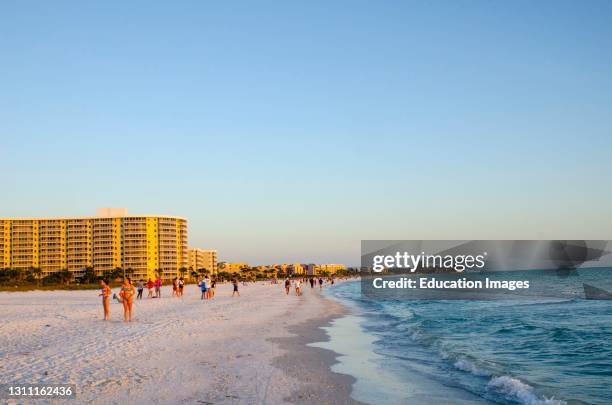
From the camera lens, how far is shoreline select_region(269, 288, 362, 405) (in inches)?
343

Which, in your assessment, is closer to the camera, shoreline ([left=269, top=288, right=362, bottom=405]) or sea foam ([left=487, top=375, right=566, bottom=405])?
shoreline ([left=269, top=288, right=362, bottom=405])

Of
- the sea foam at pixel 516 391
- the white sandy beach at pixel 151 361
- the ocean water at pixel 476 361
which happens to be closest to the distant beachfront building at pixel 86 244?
the ocean water at pixel 476 361

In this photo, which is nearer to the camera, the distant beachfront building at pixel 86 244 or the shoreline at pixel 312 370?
the shoreline at pixel 312 370

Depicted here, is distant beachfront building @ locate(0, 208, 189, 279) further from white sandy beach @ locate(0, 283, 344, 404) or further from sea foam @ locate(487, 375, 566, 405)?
sea foam @ locate(487, 375, 566, 405)

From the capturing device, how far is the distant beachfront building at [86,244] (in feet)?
544

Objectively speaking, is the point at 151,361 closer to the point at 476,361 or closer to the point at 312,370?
the point at 312,370

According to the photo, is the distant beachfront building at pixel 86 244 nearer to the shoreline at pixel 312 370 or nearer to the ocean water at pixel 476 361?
the ocean water at pixel 476 361

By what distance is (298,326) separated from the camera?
69.4ft

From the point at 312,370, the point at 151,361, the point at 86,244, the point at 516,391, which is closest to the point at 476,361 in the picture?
the point at 516,391

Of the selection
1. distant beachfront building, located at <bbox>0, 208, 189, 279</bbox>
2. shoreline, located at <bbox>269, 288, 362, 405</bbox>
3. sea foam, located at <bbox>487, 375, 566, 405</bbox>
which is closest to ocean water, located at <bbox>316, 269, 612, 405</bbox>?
sea foam, located at <bbox>487, 375, 566, 405</bbox>

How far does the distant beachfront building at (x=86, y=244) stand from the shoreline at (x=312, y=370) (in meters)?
156

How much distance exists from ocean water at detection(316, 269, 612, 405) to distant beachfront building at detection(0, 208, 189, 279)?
152933 millimetres

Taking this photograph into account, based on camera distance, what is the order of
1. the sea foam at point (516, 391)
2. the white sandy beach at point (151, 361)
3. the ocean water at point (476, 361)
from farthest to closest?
the ocean water at point (476, 361)
the sea foam at point (516, 391)
the white sandy beach at point (151, 361)

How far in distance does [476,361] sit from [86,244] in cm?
17059
